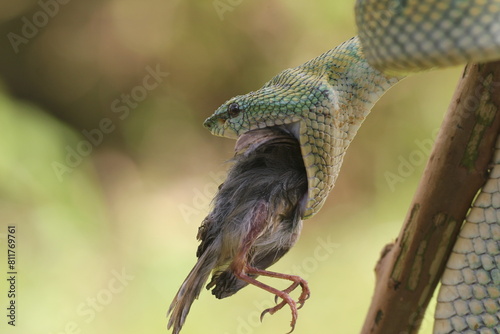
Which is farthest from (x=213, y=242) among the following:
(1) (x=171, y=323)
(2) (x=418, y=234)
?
(2) (x=418, y=234)

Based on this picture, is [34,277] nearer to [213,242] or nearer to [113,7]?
[113,7]

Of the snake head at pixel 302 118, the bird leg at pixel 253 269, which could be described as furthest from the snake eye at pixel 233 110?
the bird leg at pixel 253 269

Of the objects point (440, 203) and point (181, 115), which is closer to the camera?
point (440, 203)

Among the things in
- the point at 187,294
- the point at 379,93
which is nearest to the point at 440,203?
the point at 379,93

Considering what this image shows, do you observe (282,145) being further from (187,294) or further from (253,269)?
(187,294)

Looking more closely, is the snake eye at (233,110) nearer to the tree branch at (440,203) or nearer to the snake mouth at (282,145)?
the snake mouth at (282,145)

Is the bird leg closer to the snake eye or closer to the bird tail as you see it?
the bird tail

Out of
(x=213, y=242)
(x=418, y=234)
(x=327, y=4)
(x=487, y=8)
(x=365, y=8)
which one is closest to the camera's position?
(x=487, y=8)
